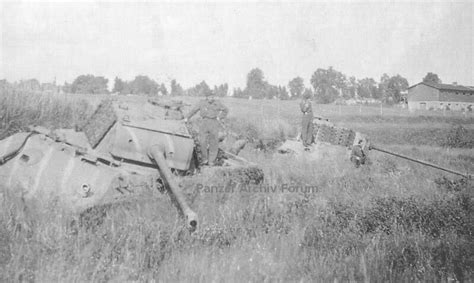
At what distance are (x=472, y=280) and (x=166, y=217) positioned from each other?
396cm

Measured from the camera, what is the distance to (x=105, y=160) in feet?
21.9

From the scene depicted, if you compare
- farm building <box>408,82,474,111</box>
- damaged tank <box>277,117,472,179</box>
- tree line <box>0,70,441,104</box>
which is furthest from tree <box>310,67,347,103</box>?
damaged tank <box>277,117,472,179</box>

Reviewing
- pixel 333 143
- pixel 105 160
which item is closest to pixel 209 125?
pixel 105 160

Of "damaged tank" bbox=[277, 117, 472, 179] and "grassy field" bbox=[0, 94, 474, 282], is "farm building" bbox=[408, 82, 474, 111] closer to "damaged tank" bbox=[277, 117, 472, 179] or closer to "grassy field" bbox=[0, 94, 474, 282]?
"damaged tank" bbox=[277, 117, 472, 179]

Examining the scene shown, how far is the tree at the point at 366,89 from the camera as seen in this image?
330 feet

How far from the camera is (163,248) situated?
208 inches

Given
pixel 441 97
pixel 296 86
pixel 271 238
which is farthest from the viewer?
pixel 296 86

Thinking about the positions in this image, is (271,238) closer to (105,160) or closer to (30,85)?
(105,160)

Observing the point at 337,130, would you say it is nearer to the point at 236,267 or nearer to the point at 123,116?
the point at 123,116

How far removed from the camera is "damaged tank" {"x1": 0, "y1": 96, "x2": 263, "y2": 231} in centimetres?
582

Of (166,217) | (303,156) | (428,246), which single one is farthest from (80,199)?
(303,156)

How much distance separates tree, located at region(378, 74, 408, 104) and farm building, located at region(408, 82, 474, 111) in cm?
3091

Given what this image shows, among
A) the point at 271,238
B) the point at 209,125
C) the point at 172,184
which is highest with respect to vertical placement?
the point at 209,125

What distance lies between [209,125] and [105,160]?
3218 mm
